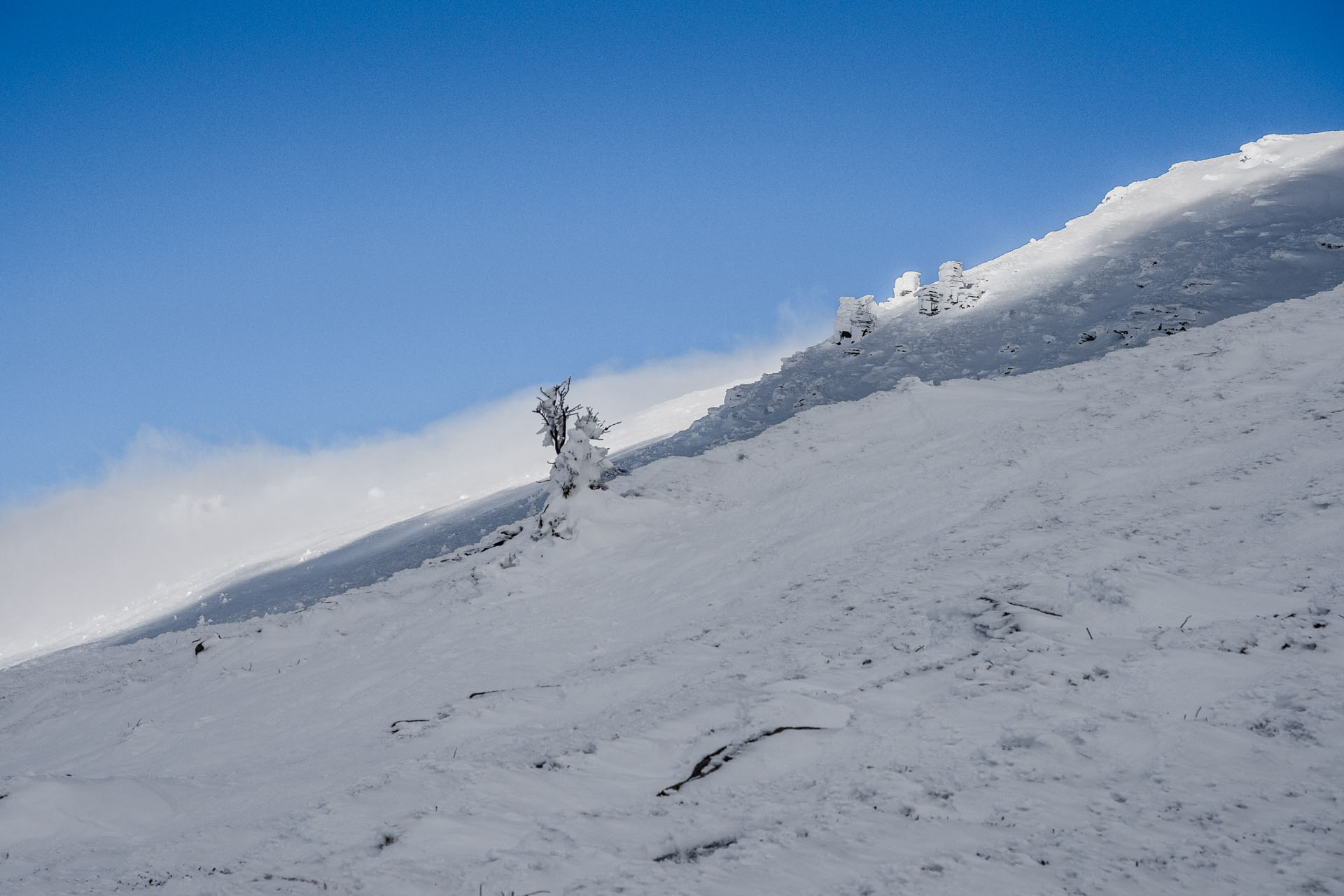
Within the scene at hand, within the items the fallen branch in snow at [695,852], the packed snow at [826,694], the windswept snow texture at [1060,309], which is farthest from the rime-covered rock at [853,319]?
the fallen branch in snow at [695,852]

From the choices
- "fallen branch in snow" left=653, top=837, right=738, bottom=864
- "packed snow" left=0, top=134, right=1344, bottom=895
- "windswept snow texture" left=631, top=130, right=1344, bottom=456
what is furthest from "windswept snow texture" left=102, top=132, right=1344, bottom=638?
"fallen branch in snow" left=653, top=837, right=738, bottom=864

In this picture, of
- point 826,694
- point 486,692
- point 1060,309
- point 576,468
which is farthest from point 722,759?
point 1060,309

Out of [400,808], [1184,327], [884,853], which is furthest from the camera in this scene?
[1184,327]

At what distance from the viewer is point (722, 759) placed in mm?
6137

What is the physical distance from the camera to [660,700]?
8227 millimetres

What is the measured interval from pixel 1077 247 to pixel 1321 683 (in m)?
38.4

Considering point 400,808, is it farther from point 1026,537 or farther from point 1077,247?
point 1077,247

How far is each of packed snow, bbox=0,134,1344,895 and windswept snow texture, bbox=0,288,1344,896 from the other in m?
0.04

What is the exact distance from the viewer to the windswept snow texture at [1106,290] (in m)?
24.5

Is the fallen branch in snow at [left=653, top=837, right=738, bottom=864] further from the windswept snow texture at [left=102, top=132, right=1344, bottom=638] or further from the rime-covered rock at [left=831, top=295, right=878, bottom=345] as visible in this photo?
the rime-covered rock at [left=831, top=295, right=878, bottom=345]

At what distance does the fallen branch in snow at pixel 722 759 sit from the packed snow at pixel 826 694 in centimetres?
3

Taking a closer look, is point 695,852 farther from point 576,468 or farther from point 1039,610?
point 576,468

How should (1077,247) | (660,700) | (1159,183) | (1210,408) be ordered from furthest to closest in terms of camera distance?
(1159,183) → (1077,247) → (1210,408) → (660,700)

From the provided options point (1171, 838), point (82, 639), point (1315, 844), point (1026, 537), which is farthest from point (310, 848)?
point (82, 639)
